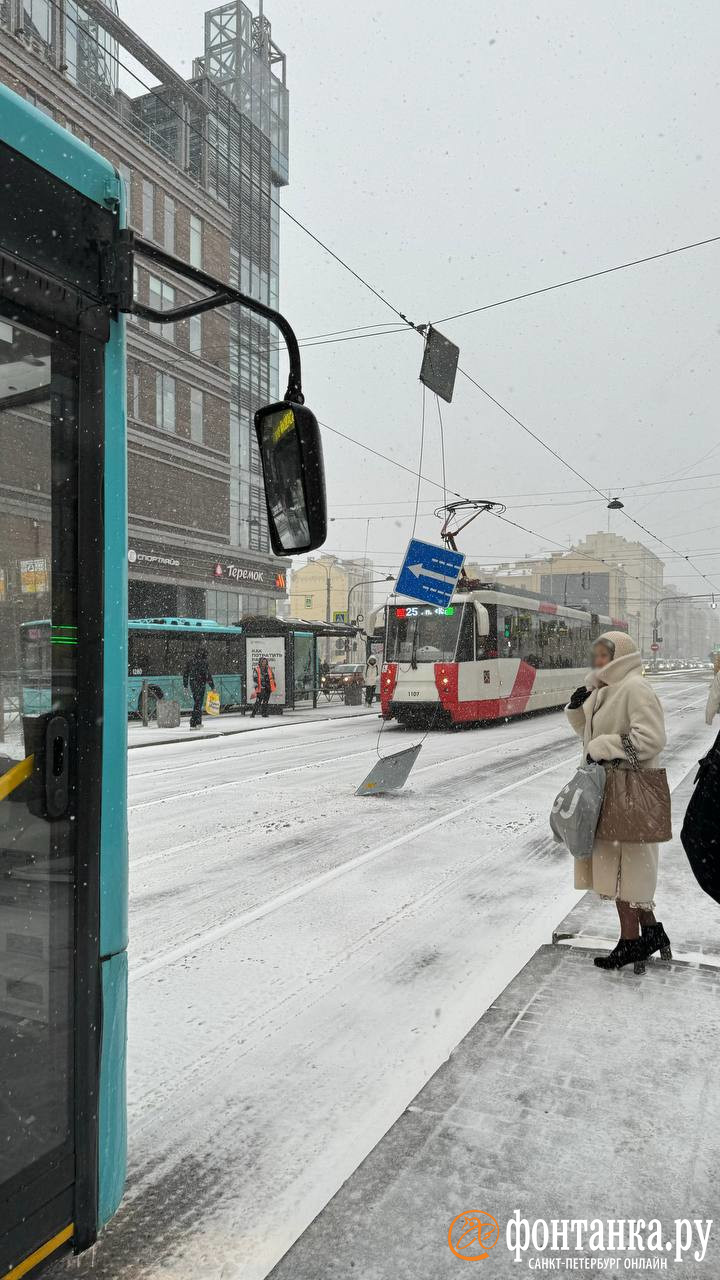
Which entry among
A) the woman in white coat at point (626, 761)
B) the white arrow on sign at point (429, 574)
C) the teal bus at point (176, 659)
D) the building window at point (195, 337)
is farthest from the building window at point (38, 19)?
the woman in white coat at point (626, 761)

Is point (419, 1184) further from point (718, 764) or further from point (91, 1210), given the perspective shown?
point (718, 764)

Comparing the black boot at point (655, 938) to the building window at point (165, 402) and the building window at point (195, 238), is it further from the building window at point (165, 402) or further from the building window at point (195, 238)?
the building window at point (195, 238)

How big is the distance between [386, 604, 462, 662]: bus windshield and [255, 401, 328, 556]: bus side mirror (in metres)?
17.2

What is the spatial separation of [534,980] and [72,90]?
106 feet

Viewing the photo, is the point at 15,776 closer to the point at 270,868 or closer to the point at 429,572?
the point at 270,868

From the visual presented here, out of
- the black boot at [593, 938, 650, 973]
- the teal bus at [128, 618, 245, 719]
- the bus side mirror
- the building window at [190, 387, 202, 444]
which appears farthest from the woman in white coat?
the building window at [190, 387, 202, 444]

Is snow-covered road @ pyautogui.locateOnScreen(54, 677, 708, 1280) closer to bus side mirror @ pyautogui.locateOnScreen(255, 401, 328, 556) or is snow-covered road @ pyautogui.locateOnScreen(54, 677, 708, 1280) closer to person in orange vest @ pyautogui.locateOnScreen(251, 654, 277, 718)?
bus side mirror @ pyautogui.locateOnScreen(255, 401, 328, 556)

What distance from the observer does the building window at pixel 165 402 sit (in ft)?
109

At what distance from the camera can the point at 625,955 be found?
15.1ft

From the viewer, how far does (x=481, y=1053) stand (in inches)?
143

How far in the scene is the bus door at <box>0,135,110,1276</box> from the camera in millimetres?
1854

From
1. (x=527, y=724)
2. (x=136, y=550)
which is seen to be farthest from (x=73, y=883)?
(x=136, y=550)

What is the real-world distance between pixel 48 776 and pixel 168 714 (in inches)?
768

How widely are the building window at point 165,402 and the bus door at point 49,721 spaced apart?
3286 centimetres
